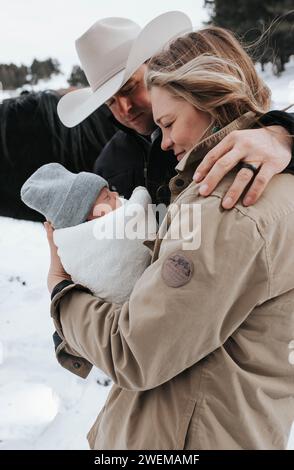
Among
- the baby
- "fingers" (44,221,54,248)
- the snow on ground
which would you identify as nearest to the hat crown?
the baby

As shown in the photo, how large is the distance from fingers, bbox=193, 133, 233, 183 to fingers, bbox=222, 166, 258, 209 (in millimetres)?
48

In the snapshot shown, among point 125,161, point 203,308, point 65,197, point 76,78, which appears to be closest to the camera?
point 203,308

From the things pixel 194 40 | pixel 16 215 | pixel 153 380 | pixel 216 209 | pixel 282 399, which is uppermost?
pixel 194 40

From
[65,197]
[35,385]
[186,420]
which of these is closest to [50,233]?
[65,197]

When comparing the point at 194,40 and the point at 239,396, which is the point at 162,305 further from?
the point at 194,40

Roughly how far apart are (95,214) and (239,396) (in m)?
0.57

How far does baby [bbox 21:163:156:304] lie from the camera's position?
3.07 feet

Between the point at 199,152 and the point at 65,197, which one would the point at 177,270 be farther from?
the point at 65,197

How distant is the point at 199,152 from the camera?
0.76 metres

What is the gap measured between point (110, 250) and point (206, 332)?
0.37 meters

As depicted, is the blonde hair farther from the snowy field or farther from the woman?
the snowy field

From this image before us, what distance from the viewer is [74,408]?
88.7 inches
